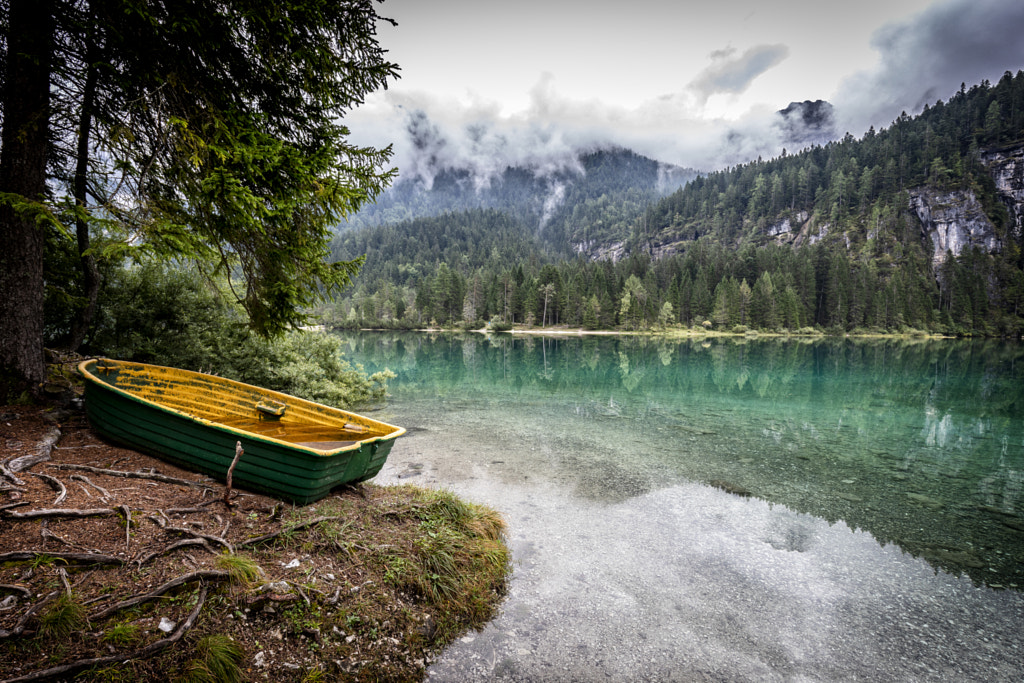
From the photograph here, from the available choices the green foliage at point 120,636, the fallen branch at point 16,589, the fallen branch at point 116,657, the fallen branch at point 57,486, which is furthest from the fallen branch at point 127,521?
the fallen branch at point 116,657

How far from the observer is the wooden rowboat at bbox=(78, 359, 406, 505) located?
18.1 ft

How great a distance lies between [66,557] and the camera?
3.87m

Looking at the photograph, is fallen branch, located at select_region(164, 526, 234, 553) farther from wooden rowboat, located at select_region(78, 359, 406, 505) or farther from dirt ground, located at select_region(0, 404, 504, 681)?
wooden rowboat, located at select_region(78, 359, 406, 505)

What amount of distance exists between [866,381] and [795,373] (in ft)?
14.7

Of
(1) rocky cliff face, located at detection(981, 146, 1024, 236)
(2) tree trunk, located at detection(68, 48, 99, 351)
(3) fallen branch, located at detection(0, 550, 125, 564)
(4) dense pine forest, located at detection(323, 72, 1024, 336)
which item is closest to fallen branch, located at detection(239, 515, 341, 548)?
(3) fallen branch, located at detection(0, 550, 125, 564)

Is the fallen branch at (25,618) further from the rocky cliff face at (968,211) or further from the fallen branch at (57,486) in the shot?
the rocky cliff face at (968,211)

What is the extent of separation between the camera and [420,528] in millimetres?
5980

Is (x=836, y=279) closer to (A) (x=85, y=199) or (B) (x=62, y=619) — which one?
(A) (x=85, y=199)

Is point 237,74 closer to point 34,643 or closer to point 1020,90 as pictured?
point 34,643

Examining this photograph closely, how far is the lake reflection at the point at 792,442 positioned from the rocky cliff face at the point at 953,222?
507 feet

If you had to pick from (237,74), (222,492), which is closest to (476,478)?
(222,492)

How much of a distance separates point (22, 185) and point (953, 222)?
204 m

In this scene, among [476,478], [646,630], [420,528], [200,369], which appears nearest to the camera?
[646,630]

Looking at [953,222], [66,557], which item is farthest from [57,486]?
[953,222]
